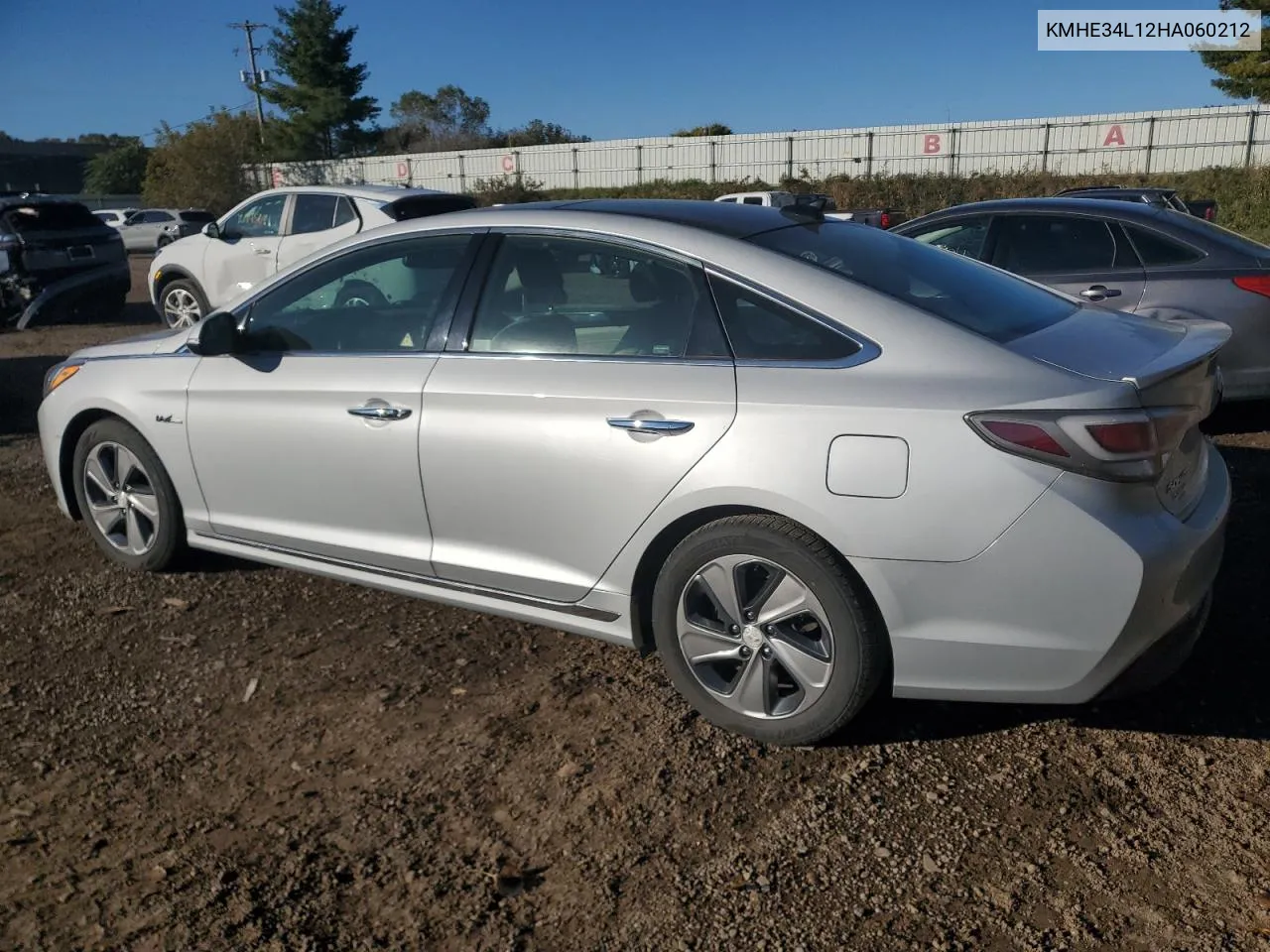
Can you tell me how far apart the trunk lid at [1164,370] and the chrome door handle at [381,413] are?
1987 millimetres

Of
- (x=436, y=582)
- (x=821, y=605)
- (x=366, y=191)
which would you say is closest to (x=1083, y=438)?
(x=821, y=605)

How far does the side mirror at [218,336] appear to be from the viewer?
162 inches

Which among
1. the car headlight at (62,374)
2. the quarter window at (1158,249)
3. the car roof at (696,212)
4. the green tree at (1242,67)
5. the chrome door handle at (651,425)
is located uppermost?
the green tree at (1242,67)

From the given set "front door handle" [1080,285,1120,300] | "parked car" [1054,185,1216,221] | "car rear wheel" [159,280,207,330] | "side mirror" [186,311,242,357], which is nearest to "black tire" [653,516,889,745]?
"side mirror" [186,311,242,357]

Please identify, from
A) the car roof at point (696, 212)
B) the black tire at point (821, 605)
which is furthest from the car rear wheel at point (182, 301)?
the black tire at point (821, 605)

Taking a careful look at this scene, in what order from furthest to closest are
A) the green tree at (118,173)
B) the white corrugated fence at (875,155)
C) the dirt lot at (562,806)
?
the green tree at (118,173) → the white corrugated fence at (875,155) → the dirt lot at (562,806)

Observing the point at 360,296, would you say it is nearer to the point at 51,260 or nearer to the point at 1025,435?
the point at 1025,435

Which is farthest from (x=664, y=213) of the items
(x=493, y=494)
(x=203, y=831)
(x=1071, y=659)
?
(x=203, y=831)

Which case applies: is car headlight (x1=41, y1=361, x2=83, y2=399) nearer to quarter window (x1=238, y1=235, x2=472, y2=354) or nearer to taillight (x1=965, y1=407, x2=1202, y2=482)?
quarter window (x1=238, y1=235, x2=472, y2=354)

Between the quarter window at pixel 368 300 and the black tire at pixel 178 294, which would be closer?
the quarter window at pixel 368 300

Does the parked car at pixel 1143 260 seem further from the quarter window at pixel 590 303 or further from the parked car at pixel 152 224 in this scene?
the parked car at pixel 152 224

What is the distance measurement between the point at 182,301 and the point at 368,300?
934cm

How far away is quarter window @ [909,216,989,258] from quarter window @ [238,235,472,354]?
13.8ft

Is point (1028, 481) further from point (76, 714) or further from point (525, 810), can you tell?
point (76, 714)
